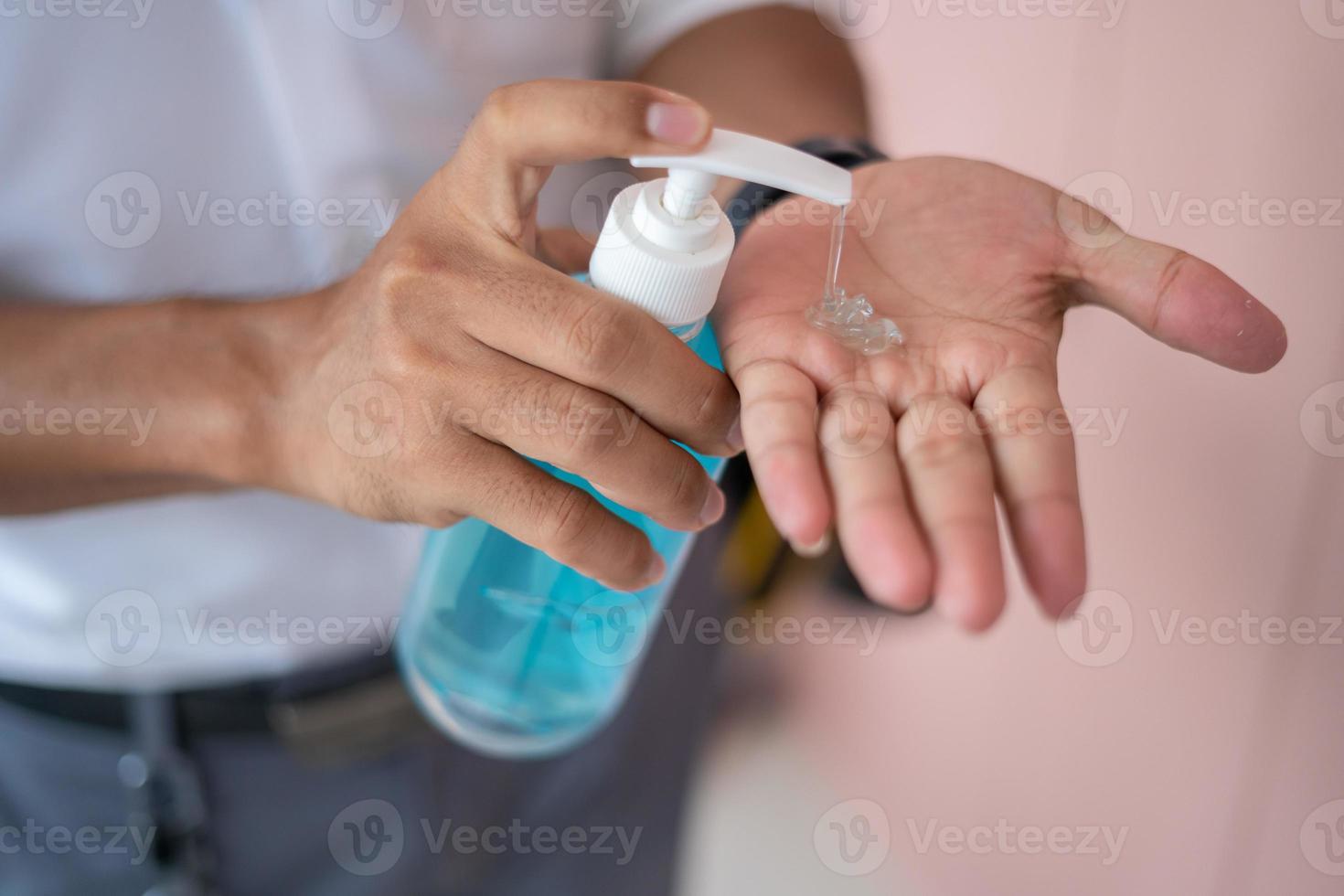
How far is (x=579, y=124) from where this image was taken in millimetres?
435

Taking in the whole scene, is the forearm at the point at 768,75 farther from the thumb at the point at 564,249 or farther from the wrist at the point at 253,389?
the wrist at the point at 253,389

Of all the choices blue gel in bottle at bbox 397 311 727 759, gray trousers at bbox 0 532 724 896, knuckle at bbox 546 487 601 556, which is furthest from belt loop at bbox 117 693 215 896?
knuckle at bbox 546 487 601 556

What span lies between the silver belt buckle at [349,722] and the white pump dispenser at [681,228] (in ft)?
1.71

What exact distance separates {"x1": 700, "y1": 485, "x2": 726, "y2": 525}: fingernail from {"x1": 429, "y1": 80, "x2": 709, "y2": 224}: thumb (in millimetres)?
189

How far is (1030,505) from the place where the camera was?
474mm

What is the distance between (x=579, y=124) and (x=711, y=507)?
0.72ft

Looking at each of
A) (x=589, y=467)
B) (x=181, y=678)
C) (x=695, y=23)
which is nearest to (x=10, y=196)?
(x=181, y=678)

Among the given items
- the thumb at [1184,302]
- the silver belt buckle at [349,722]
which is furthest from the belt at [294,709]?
the thumb at [1184,302]

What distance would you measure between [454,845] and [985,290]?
0.72m

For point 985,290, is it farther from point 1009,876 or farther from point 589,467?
point 1009,876

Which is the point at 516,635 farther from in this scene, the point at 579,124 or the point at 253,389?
the point at 579,124

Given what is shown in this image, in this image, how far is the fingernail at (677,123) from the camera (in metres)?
0.44

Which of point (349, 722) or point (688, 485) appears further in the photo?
point (349, 722)

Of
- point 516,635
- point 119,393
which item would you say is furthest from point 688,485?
point 119,393
